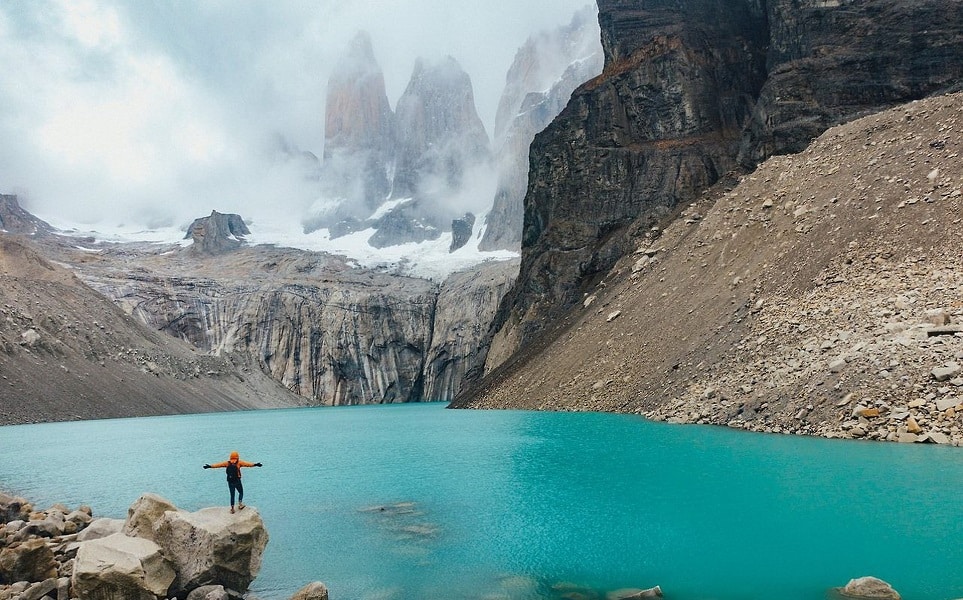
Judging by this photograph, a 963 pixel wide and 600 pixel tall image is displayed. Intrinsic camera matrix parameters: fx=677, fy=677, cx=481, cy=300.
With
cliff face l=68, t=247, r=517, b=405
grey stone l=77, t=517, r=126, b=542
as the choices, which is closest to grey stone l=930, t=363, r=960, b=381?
grey stone l=77, t=517, r=126, b=542

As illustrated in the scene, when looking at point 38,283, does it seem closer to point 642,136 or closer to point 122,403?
point 122,403

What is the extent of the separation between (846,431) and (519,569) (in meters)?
13.9

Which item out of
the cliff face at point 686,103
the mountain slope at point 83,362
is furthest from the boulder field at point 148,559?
the mountain slope at point 83,362

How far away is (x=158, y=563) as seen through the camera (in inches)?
394

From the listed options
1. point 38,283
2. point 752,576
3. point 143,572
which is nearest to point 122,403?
point 38,283

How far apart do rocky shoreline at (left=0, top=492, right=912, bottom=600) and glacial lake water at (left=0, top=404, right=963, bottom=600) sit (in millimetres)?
428

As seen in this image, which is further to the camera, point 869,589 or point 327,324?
point 327,324

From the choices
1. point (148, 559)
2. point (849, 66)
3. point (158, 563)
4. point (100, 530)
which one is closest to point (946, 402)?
point (158, 563)

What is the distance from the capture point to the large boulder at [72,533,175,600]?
365 inches

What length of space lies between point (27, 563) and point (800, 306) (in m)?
28.8

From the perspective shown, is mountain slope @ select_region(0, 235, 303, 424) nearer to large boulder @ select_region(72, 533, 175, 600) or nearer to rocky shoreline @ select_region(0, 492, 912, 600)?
rocky shoreline @ select_region(0, 492, 912, 600)

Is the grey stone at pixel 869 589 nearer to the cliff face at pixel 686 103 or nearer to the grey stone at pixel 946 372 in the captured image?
the grey stone at pixel 946 372

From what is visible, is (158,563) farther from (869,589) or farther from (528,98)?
(528,98)

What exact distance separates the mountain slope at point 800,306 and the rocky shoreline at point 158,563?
47.3ft
